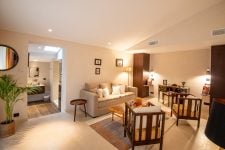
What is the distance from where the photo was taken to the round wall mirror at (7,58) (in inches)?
128

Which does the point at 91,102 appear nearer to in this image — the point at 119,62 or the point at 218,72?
the point at 119,62

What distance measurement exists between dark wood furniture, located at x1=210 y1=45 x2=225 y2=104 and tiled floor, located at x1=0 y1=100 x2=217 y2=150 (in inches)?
57.8

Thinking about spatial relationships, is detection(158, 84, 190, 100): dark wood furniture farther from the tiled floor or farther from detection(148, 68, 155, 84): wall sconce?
the tiled floor

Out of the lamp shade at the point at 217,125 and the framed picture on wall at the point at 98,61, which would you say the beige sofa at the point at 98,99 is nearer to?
the framed picture on wall at the point at 98,61

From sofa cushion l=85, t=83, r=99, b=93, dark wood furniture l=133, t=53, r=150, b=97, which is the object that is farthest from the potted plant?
dark wood furniture l=133, t=53, r=150, b=97

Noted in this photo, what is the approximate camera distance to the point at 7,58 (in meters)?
3.30

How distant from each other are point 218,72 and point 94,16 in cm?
452

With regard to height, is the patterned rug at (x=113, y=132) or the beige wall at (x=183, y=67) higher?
the beige wall at (x=183, y=67)

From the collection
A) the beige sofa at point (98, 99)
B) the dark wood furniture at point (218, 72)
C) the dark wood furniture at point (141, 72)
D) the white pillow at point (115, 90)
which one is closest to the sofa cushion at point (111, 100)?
the beige sofa at point (98, 99)

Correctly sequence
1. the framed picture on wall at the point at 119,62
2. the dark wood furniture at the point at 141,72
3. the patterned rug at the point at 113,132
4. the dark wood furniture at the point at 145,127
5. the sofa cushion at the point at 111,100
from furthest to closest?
the dark wood furniture at the point at 141,72
the framed picture on wall at the point at 119,62
the sofa cushion at the point at 111,100
the patterned rug at the point at 113,132
the dark wood furniture at the point at 145,127

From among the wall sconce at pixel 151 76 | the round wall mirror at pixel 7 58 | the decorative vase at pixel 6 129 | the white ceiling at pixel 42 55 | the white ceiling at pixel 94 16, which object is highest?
the white ceiling at pixel 94 16

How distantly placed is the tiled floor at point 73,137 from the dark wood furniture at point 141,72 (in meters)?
3.07

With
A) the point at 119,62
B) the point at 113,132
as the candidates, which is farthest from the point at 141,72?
the point at 113,132

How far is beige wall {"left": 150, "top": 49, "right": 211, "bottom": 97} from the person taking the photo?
17.8ft
